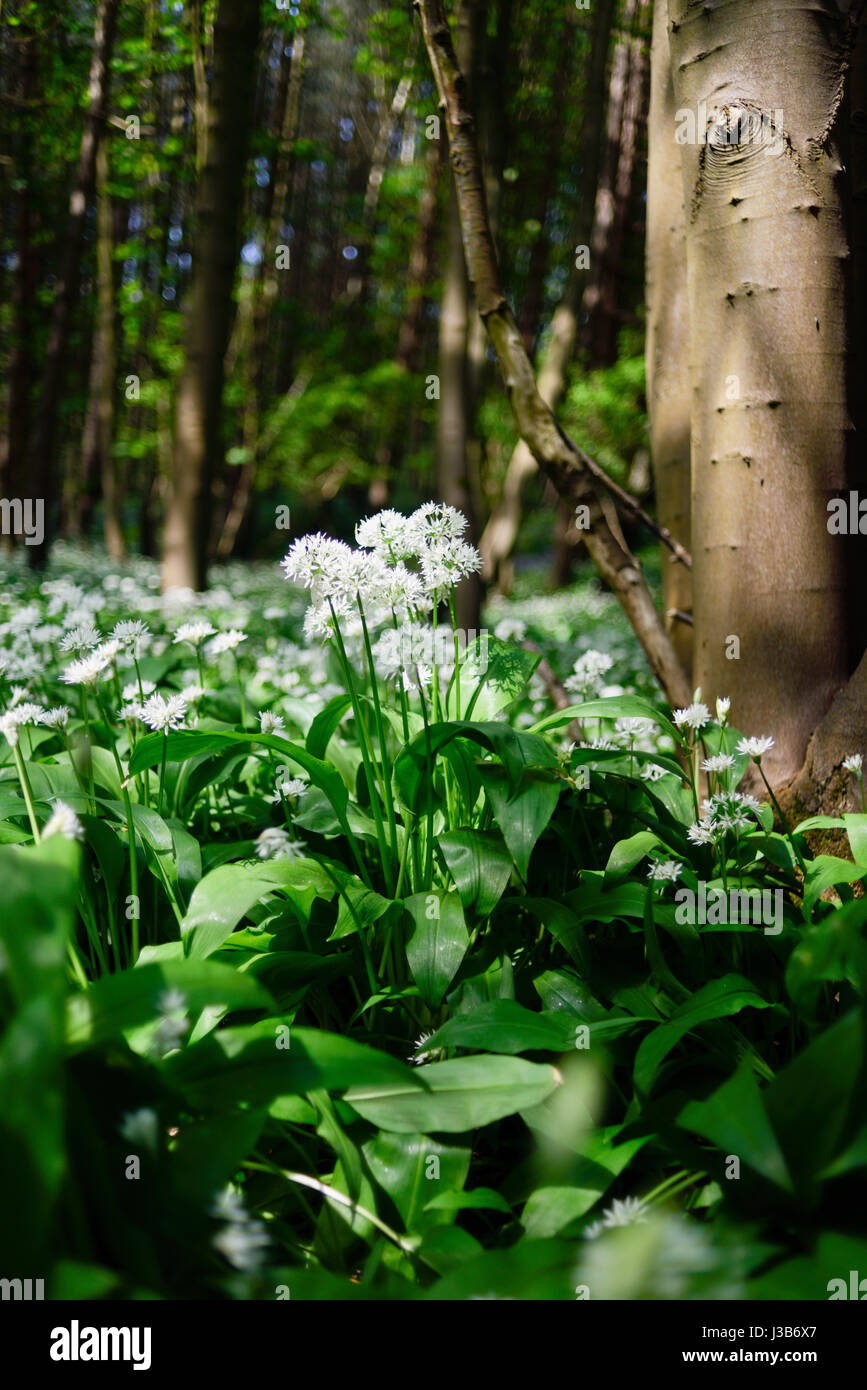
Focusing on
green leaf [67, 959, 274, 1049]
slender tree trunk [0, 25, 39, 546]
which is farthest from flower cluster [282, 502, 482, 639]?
slender tree trunk [0, 25, 39, 546]

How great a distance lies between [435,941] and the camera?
154 cm

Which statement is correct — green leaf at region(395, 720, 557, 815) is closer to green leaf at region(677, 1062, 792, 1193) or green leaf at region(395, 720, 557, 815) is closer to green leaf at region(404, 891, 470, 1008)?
green leaf at region(404, 891, 470, 1008)

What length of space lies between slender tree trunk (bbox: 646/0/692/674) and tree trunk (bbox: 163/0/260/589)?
3.72 meters

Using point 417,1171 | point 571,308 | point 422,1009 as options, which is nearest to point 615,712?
point 422,1009

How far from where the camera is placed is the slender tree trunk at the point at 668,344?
3.13 meters

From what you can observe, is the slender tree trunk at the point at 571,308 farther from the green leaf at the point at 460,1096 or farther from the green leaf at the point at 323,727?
the green leaf at the point at 460,1096

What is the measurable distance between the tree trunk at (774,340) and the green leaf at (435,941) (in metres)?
1.04

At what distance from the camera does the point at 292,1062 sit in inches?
44.1

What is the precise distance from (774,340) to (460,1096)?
73.7 inches

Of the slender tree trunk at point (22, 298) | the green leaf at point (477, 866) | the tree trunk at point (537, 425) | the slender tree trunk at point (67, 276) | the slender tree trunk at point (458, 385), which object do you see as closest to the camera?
the green leaf at point (477, 866)

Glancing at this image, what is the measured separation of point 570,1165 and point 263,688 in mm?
2225

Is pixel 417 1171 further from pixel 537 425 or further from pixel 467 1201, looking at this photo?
pixel 537 425

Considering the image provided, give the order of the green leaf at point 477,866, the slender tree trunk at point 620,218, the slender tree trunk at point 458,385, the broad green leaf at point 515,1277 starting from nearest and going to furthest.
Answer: the broad green leaf at point 515,1277 < the green leaf at point 477,866 < the slender tree trunk at point 458,385 < the slender tree trunk at point 620,218

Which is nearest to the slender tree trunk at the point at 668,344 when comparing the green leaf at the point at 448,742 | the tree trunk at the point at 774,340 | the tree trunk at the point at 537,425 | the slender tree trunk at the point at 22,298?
the tree trunk at the point at 537,425
